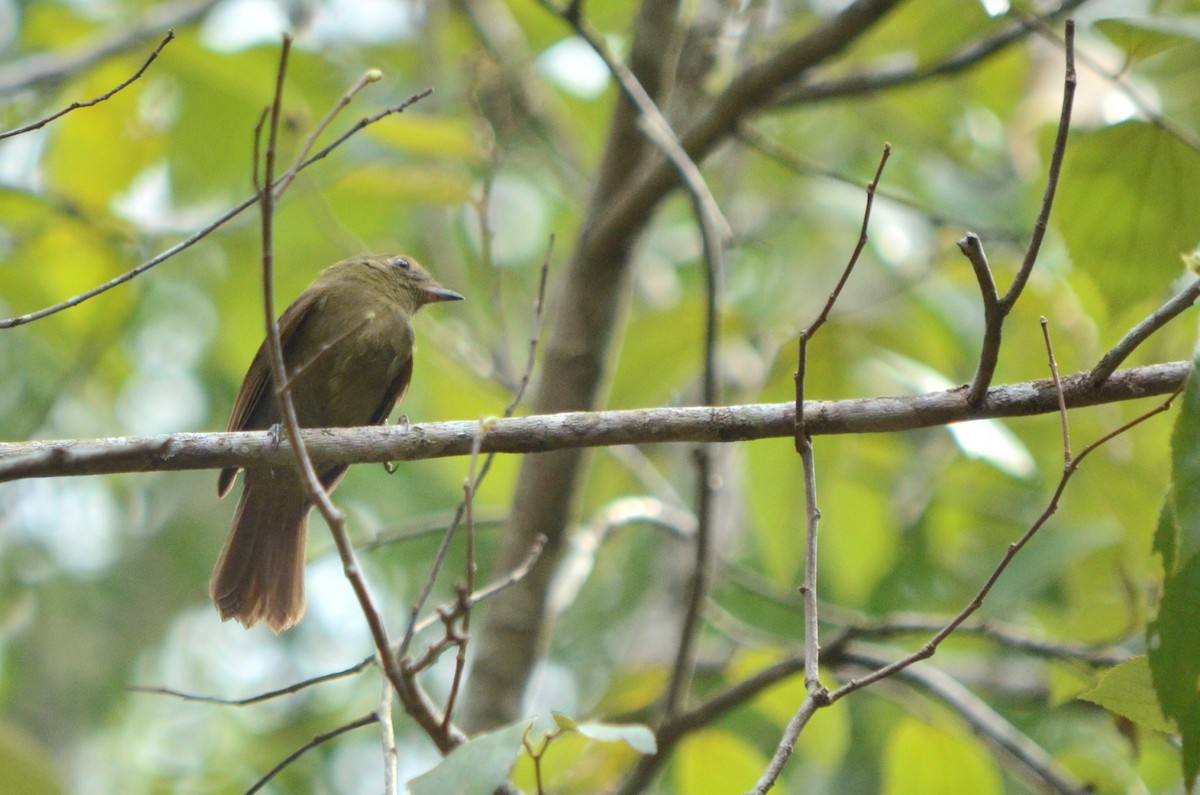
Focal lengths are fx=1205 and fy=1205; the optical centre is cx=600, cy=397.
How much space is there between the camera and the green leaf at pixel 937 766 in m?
3.78

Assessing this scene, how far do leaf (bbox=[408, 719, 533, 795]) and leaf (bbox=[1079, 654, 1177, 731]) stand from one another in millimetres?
1061

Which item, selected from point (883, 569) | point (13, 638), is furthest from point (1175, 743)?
point (13, 638)

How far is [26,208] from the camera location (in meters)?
4.66

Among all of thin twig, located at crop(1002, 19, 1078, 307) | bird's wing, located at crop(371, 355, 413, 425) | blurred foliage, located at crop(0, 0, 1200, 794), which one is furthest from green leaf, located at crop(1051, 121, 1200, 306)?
bird's wing, located at crop(371, 355, 413, 425)

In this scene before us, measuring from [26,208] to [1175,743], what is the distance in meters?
4.35

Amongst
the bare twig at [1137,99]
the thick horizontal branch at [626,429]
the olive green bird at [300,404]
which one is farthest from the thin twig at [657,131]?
the olive green bird at [300,404]

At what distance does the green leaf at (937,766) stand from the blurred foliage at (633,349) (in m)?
0.01

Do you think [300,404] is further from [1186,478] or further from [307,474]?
[1186,478]

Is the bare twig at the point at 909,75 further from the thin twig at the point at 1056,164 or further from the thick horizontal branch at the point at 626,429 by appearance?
the thin twig at the point at 1056,164

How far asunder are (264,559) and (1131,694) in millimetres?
3016

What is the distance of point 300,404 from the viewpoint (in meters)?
4.66

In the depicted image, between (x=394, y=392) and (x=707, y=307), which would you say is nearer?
(x=707, y=307)

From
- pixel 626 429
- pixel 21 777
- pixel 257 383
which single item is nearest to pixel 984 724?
pixel 626 429

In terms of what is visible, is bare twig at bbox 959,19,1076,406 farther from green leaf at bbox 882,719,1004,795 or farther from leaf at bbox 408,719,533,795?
green leaf at bbox 882,719,1004,795
